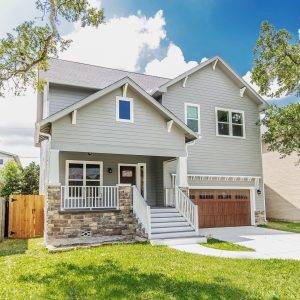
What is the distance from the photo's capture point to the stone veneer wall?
11.4 metres

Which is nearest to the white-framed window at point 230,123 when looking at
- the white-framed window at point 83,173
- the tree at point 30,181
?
the white-framed window at point 83,173

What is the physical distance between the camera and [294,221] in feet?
64.4

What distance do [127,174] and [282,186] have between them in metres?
10.9

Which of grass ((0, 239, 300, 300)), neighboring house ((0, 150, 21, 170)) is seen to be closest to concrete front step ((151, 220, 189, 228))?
grass ((0, 239, 300, 300))

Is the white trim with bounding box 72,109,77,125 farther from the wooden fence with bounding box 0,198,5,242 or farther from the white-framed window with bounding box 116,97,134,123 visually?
the wooden fence with bounding box 0,198,5,242

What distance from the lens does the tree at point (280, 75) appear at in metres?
14.4

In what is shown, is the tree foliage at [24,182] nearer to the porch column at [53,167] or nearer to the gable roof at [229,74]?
the gable roof at [229,74]

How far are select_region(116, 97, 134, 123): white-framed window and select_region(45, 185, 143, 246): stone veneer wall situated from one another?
2.78 m

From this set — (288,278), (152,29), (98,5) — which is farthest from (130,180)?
(288,278)

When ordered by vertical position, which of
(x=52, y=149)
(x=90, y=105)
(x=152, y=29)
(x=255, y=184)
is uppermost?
(x=152, y=29)

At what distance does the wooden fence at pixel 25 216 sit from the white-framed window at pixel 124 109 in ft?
17.8

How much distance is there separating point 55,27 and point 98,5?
1580mm

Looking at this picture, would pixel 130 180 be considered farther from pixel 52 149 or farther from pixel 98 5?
pixel 98 5

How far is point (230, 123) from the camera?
1794 centimetres
